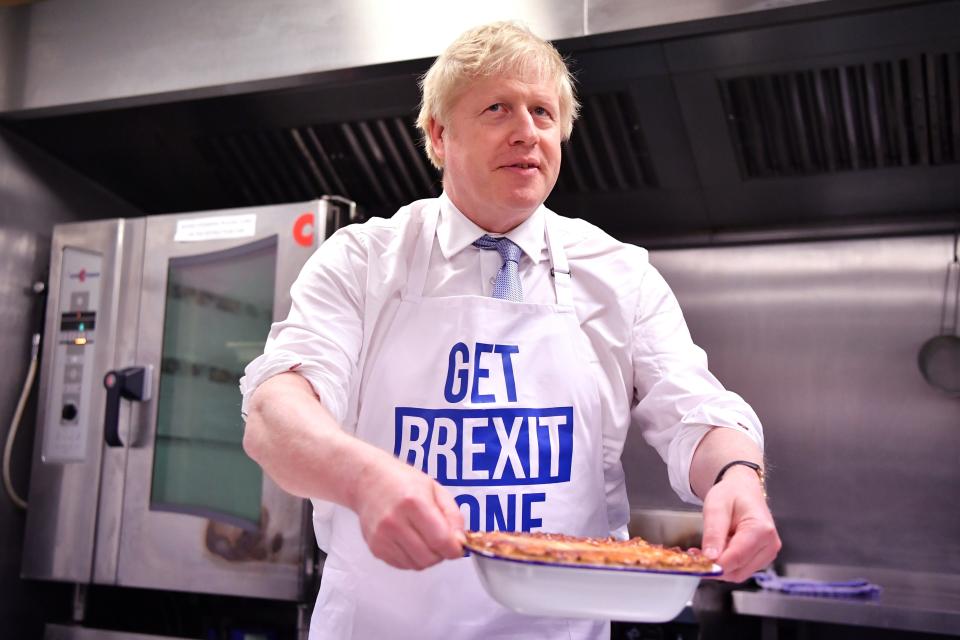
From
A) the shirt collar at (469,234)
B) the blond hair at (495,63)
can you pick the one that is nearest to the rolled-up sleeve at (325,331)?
the shirt collar at (469,234)

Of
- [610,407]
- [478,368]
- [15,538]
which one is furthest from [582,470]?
[15,538]

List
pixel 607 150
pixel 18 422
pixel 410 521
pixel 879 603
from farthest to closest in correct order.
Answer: pixel 18 422 < pixel 607 150 < pixel 879 603 < pixel 410 521

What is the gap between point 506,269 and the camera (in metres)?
1.53

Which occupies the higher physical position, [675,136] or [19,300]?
[675,136]

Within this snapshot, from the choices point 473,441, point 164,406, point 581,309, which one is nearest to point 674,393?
point 581,309

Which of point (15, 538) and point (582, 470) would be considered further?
point (15, 538)

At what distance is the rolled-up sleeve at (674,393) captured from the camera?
1363 millimetres

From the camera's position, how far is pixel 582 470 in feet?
4.77

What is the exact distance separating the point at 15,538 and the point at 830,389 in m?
2.73

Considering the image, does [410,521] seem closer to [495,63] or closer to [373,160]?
[495,63]

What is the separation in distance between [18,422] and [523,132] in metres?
2.36

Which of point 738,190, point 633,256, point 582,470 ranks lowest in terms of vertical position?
point 582,470

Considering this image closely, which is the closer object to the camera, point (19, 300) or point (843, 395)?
point (843, 395)

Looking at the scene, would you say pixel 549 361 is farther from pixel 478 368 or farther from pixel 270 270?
pixel 270 270
